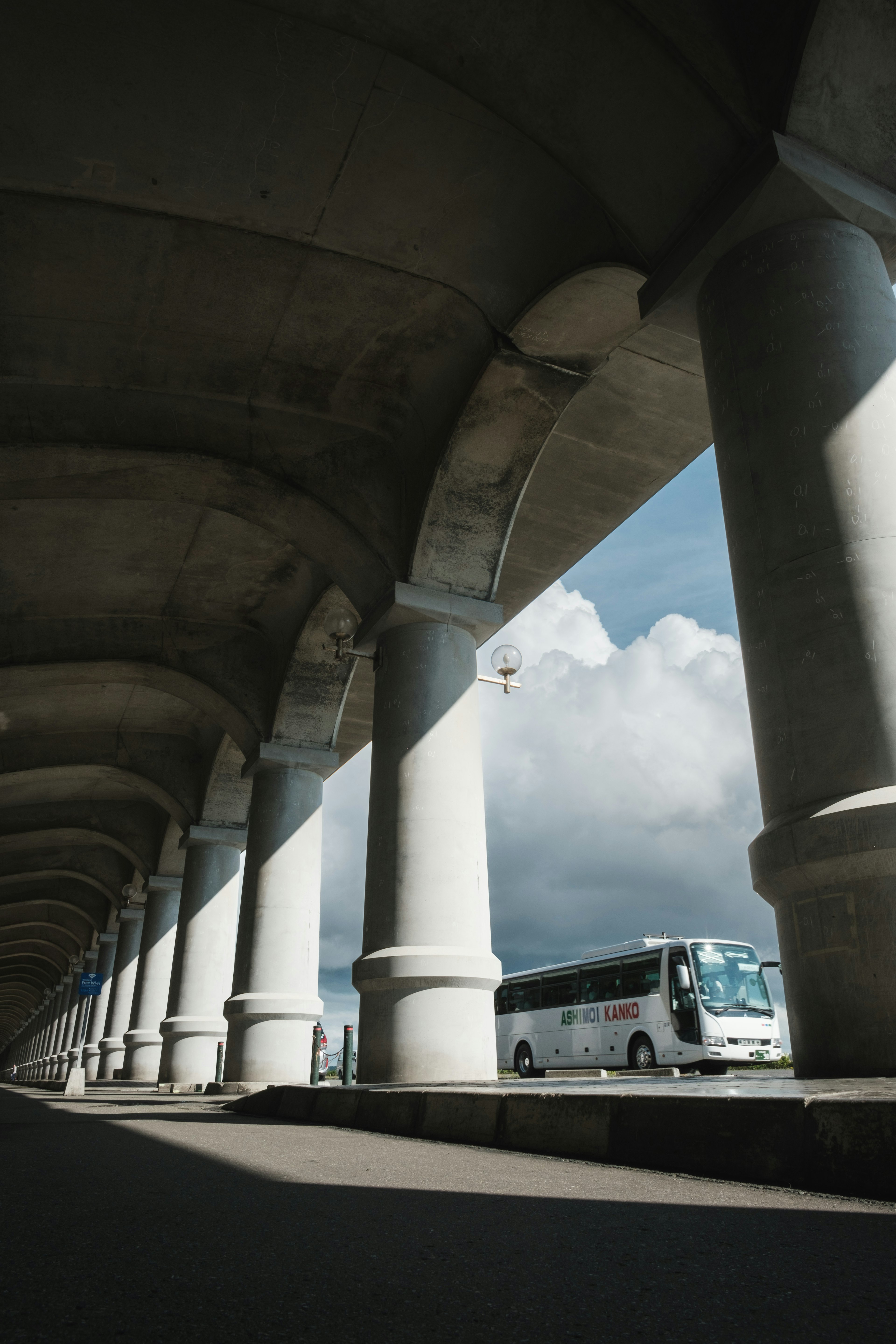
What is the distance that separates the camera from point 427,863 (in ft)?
24.4

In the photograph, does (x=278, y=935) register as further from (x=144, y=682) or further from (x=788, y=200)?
(x=788, y=200)

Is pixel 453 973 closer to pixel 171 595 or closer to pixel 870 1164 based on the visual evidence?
pixel 870 1164

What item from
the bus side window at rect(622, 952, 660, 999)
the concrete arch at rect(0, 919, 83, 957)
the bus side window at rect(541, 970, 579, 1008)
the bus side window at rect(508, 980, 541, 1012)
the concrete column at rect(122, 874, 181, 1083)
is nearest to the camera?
the bus side window at rect(622, 952, 660, 999)

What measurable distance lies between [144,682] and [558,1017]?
14.8 metres

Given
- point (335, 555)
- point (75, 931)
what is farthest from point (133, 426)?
point (75, 931)

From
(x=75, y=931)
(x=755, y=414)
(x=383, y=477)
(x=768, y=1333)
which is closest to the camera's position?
(x=768, y=1333)

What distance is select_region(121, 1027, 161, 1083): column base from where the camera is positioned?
2081cm

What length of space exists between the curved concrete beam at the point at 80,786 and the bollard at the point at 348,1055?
4857 mm

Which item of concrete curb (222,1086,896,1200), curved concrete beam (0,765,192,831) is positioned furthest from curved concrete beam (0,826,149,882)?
concrete curb (222,1086,896,1200)

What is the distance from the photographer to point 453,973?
23.3ft

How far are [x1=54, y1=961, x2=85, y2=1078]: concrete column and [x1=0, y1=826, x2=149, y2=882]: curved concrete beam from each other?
11638 millimetres

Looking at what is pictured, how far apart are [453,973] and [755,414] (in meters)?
4.54

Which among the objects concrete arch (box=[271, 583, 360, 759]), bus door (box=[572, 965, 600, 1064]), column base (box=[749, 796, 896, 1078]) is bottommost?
column base (box=[749, 796, 896, 1078])

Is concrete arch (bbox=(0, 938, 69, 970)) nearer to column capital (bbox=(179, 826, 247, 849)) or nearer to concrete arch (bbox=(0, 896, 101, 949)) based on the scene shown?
concrete arch (bbox=(0, 896, 101, 949))
